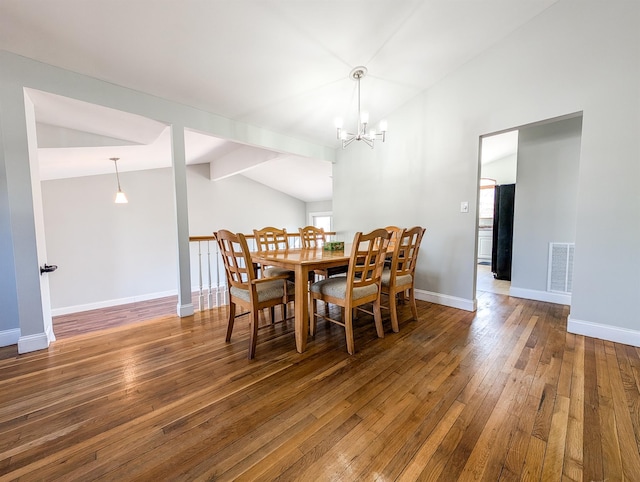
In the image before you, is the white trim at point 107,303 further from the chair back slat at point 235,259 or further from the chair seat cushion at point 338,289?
the chair seat cushion at point 338,289

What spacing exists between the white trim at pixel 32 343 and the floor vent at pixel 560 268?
213 inches

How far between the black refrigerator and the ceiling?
2.38 meters

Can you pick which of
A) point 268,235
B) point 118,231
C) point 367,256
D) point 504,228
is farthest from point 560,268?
point 118,231

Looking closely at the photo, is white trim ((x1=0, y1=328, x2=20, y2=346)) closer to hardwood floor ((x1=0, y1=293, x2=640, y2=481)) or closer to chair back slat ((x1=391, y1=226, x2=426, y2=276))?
hardwood floor ((x1=0, y1=293, x2=640, y2=481))

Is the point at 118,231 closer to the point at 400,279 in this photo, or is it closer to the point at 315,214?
the point at 315,214

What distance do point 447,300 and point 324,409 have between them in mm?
2397

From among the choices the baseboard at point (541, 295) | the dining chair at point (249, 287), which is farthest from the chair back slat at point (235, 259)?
the baseboard at point (541, 295)

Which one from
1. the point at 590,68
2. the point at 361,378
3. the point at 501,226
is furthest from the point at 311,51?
the point at 501,226

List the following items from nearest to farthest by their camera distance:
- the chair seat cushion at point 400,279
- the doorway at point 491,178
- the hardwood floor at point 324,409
A: the hardwood floor at point 324,409
the chair seat cushion at point 400,279
the doorway at point 491,178

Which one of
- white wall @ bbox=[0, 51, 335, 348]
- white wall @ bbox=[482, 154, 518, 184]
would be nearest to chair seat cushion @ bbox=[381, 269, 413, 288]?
white wall @ bbox=[0, 51, 335, 348]

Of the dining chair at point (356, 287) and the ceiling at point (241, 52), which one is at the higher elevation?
the ceiling at point (241, 52)

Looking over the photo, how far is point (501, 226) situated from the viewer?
4.42m

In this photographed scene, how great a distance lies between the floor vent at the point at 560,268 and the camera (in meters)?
3.28

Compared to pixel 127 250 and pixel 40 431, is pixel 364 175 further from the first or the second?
pixel 127 250
